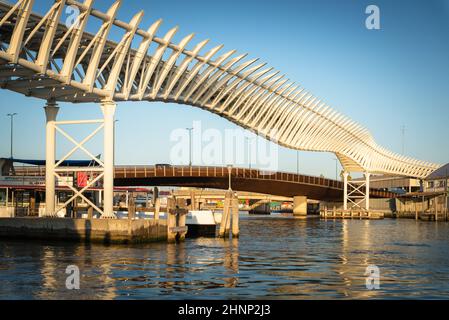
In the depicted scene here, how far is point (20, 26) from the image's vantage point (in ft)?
128

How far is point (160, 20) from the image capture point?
5222cm

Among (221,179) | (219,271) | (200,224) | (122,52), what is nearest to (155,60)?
(122,52)

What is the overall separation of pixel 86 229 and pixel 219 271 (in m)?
16.9

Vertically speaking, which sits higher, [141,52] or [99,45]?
[141,52]

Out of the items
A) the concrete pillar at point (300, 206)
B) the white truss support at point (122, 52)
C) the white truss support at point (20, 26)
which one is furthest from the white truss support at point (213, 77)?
the concrete pillar at point (300, 206)

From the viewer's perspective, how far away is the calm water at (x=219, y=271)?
84.4ft

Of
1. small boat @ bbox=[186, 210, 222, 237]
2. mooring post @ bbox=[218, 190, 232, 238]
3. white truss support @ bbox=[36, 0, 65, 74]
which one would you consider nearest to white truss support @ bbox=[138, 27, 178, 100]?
mooring post @ bbox=[218, 190, 232, 238]

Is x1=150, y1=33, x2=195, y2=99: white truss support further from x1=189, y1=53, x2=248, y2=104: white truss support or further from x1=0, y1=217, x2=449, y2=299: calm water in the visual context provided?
x1=0, y1=217, x2=449, y2=299: calm water

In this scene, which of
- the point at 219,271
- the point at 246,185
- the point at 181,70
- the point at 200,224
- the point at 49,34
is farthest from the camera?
the point at 246,185

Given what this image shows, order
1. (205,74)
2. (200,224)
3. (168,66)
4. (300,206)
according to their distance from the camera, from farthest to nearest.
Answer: (300,206)
(205,74)
(200,224)
(168,66)

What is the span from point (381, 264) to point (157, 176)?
239 ft

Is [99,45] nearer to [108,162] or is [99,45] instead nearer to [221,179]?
[108,162]
